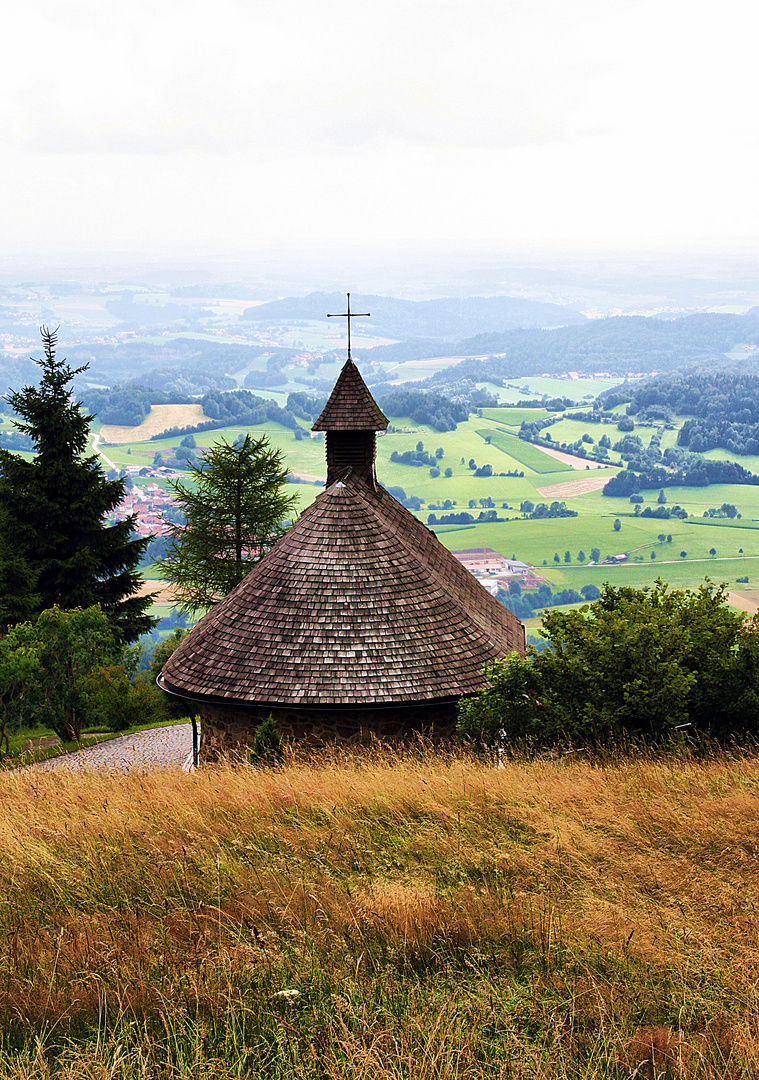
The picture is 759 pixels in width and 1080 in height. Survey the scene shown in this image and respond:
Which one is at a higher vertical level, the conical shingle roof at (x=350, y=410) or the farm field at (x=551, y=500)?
the conical shingle roof at (x=350, y=410)

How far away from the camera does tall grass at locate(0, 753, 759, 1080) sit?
3715 mm

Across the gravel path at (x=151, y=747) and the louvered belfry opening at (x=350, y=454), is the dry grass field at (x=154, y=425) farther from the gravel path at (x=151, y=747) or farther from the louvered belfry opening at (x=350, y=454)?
the louvered belfry opening at (x=350, y=454)

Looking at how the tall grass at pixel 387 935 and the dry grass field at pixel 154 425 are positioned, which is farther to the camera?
the dry grass field at pixel 154 425

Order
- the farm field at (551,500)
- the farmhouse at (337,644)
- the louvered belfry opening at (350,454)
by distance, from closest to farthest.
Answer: the farmhouse at (337,644) → the louvered belfry opening at (350,454) → the farm field at (551,500)

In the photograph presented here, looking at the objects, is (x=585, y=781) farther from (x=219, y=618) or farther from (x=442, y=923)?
(x=219, y=618)

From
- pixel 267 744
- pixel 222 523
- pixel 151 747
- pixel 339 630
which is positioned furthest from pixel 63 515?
pixel 267 744

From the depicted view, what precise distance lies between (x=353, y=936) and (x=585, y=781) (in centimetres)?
369

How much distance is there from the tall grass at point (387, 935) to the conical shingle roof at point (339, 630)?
251 inches

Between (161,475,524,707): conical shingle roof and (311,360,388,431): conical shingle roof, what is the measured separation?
159 cm

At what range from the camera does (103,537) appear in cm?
3253

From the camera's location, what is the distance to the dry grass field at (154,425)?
16162cm

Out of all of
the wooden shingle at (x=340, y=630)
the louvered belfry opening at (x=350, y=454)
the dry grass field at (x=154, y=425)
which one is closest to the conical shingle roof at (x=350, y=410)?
the louvered belfry opening at (x=350, y=454)

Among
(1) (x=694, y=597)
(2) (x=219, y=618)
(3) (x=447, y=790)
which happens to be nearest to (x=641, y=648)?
(1) (x=694, y=597)

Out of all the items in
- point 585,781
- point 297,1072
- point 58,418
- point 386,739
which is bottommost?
point 386,739
